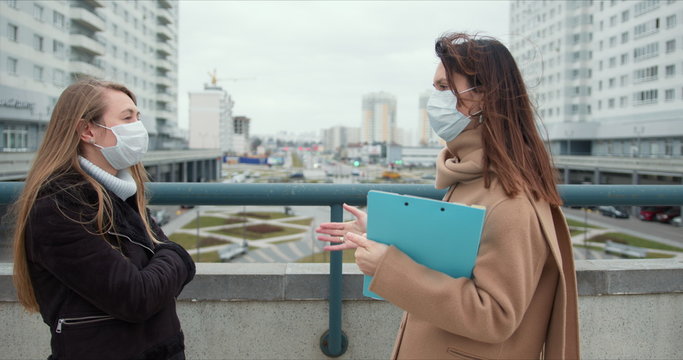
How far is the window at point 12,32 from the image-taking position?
33.6 meters

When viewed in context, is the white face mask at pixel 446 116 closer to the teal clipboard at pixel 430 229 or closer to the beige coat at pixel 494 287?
the beige coat at pixel 494 287

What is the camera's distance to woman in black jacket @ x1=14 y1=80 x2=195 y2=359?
5.36 ft

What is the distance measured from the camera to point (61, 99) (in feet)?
6.21

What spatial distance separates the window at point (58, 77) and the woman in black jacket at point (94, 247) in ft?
150

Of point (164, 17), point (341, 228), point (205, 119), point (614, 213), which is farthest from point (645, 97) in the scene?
point (205, 119)

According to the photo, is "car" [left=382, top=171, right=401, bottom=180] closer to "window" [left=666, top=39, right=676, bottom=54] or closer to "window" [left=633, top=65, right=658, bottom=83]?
"window" [left=666, top=39, right=676, bottom=54]

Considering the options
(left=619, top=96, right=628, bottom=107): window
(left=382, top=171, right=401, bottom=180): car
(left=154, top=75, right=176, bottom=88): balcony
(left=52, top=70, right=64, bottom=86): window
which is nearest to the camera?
(left=382, top=171, right=401, bottom=180): car

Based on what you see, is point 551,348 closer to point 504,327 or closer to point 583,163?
point 504,327

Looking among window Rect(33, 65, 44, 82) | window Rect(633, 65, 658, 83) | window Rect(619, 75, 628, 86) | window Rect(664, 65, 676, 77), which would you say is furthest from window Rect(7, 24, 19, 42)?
window Rect(619, 75, 628, 86)

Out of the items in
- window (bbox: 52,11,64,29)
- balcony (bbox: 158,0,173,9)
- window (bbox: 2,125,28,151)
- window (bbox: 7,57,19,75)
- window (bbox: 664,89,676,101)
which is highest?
balcony (bbox: 158,0,173,9)

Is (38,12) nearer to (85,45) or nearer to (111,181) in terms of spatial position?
(85,45)

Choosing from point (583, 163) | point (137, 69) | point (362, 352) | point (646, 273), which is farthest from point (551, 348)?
point (137, 69)

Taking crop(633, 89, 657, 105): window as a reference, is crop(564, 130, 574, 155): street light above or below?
below

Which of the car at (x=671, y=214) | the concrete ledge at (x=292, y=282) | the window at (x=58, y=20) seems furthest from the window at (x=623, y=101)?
the concrete ledge at (x=292, y=282)
